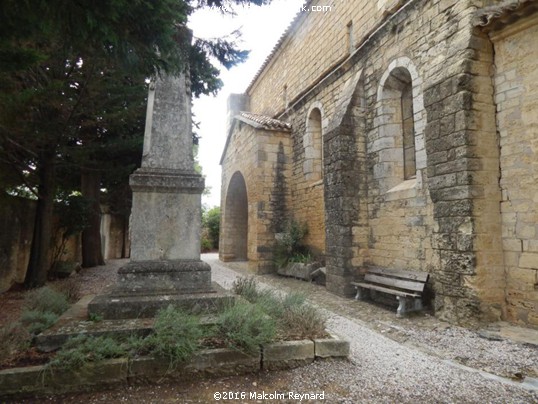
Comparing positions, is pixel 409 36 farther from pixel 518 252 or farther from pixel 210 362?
pixel 210 362

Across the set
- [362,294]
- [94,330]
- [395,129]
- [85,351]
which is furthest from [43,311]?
[395,129]

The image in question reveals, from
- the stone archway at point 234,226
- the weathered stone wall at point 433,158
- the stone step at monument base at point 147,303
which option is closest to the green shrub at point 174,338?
the stone step at monument base at point 147,303

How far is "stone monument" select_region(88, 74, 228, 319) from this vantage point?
3.50 meters

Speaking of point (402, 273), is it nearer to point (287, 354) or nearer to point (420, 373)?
point (420, 373)

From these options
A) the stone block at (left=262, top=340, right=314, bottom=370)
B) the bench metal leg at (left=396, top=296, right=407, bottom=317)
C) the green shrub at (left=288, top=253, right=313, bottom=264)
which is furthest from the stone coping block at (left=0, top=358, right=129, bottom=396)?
the green shrub at (left=288, top=253, right=313, bottom=264)

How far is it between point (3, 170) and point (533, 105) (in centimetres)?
903

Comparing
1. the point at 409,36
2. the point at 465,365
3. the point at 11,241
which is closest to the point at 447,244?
the point at 465,365

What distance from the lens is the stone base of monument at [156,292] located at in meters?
3.28

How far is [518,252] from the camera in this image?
4414mm

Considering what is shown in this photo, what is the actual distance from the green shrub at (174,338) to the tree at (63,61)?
2.51 metres

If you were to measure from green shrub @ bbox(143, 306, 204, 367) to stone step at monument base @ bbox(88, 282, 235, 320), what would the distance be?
0.43 meters

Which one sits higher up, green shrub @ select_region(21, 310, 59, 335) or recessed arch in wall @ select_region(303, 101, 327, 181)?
recessed arch in wall @ select_region(303, 101, 327, 181)

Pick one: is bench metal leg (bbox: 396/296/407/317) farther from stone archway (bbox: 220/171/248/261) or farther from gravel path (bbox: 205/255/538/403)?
stone archway (bbox: 220/171/248/261)

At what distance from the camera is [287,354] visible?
2.99m
